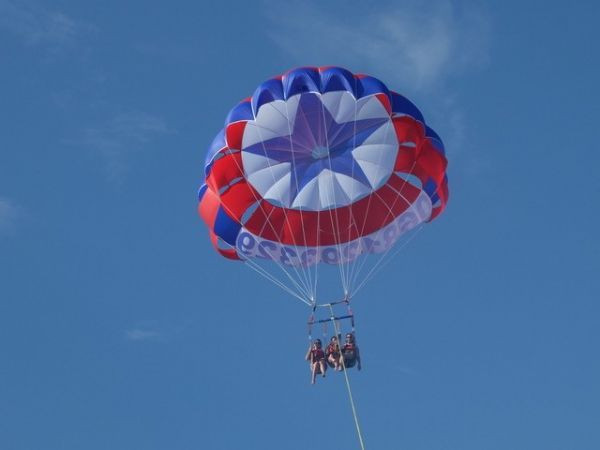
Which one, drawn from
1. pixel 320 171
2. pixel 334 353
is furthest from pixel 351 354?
pixel 320 171

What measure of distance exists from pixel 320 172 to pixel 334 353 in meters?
3.94

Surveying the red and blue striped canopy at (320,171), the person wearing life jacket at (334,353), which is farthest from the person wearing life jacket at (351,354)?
the red and blue striped canopy at (320,171)

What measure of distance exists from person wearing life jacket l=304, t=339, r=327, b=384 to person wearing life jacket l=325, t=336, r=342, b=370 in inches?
4.4

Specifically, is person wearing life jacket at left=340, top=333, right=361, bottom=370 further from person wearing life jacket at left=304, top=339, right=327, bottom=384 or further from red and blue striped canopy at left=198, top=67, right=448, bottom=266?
red and blue striped canopy at left=198, top=67, right=448, bottom=266

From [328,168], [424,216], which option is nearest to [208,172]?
[328,168]

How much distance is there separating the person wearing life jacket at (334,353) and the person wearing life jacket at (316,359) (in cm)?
11

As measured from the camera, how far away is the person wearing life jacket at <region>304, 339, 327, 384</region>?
21219 millimetres

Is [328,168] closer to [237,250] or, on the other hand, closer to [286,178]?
[286,178]

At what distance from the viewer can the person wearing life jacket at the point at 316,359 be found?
21219mm

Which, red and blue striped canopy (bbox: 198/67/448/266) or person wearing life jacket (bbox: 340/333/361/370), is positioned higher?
red and blue striped canopy (bbox: 198/67/448/266)

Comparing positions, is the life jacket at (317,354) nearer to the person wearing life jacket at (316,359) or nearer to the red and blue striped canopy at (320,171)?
the person wearing life jacket at (316,359)

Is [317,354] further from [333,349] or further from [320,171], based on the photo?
[320,171]

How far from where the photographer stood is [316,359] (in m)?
21.3

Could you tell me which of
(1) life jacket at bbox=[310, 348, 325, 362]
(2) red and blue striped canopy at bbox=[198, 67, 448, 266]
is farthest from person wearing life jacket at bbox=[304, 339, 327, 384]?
(2) red and blue striped canopy at bbox=[198, 67, 448, 266]
